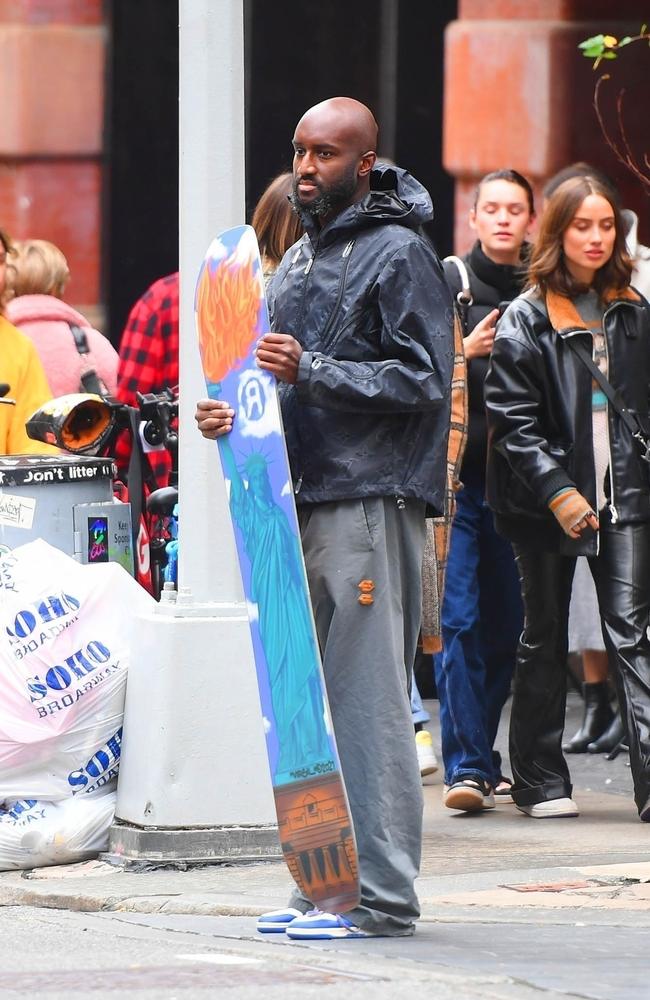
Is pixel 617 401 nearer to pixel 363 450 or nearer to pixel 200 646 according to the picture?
pixel 200 646

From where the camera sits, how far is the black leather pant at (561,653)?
6.91 m

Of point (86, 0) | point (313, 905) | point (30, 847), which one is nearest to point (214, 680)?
point (30, 847)

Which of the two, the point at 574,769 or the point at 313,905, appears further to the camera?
the point at 574,769

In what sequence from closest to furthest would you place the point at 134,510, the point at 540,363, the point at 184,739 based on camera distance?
the point at 184,739 < the point at 540,363 < the point at 134,510

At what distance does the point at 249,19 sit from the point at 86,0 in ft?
2.53

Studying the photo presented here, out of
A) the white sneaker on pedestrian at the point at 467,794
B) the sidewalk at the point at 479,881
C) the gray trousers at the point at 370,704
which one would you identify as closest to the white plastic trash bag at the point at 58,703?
the sidewalk at the point at 479,881

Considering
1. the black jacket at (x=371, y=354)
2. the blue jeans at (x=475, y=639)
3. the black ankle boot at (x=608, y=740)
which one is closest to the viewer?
the black jacket at (x=371, y=354)

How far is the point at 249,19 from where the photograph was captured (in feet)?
34.8

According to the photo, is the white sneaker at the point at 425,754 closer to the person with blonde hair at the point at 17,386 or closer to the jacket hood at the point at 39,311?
the person with blonde hair at the point at 17,386

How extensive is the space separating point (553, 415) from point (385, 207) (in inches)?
81.1

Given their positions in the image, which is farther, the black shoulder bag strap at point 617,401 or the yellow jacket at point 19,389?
the yellow jacket at point 19,389

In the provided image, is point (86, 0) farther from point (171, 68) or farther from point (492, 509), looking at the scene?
point (492, 509)

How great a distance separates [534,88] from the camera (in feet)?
32.7

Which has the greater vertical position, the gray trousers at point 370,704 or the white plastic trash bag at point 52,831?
the gray trousers at point 370,704
